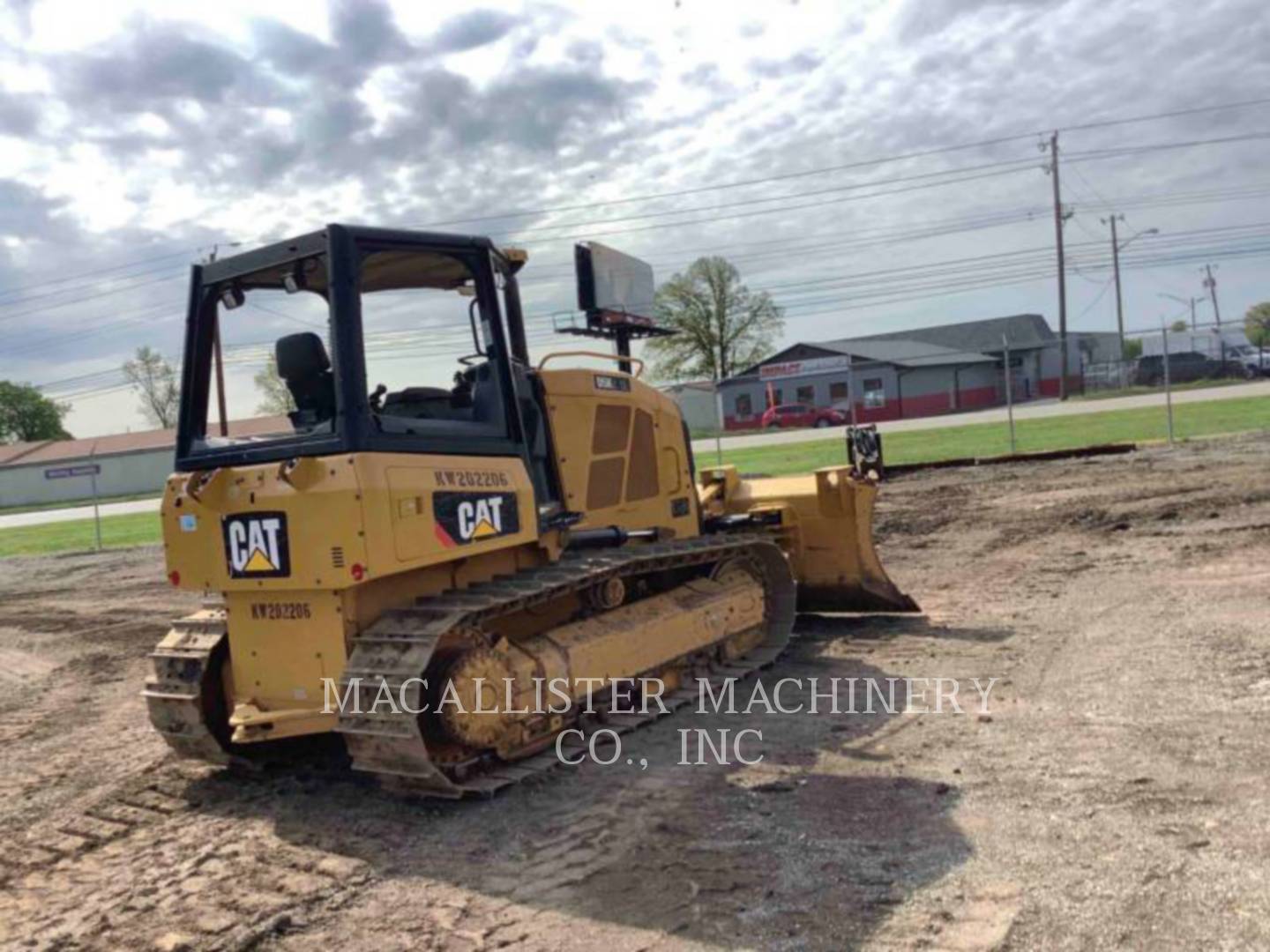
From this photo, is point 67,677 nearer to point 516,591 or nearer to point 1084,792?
point 516,591

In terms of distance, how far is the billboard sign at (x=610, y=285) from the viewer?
718 centimetres

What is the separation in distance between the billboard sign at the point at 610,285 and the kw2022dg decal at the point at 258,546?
2813mm

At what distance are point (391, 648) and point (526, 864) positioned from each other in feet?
3.75

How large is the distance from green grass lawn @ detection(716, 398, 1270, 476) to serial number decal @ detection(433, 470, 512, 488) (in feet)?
52.5

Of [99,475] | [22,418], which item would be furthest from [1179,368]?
[22,418]

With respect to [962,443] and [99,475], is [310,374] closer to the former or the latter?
[962,443]

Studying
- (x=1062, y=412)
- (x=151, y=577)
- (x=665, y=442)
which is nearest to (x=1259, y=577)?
(x=665, y=442)

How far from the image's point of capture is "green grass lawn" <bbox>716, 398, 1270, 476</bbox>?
70.4ft

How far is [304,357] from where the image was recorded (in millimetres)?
5387

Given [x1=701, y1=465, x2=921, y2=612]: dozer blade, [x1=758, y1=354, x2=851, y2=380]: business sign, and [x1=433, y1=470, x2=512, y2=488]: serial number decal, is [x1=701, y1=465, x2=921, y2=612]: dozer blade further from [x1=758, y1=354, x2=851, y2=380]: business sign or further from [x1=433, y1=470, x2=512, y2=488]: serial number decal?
[x1=758, y1=354, x2=851, y2=380]: business sign

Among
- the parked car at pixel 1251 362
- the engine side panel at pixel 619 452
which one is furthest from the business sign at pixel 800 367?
the engine side panel at pixel 619 452

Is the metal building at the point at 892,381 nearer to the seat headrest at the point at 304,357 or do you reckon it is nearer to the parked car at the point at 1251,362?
the parked car at the point at 1251,362

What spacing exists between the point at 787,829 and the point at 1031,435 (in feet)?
69.6

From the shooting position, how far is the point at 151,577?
1622cm
